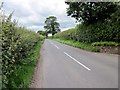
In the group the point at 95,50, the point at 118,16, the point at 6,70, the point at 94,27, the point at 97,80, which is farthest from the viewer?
the point at 94,27

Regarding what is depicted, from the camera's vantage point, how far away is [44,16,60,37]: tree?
15175cm

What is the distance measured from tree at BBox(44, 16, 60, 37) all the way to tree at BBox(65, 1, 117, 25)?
385 ft

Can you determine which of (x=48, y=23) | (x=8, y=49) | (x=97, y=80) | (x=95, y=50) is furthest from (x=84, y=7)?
(x=48, y=23)

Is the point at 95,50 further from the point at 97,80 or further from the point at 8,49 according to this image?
the point at 8,49

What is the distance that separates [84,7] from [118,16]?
26.1 ft

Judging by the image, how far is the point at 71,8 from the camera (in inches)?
1307

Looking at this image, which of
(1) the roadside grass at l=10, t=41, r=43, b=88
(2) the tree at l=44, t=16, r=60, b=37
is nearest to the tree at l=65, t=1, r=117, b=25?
(1) the roadside grass at l=10, t=41, r=43, b=88

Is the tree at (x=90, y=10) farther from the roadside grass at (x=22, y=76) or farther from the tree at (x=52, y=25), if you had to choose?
the tree at (x=52, y=25)

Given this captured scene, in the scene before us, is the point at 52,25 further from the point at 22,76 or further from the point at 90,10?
the point at 22,76

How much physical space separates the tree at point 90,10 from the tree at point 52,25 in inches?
4617

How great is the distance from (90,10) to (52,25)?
121 meters

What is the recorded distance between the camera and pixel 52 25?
152 metres

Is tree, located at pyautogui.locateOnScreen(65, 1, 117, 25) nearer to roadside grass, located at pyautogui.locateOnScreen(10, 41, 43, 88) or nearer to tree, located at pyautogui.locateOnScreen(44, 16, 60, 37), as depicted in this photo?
roadside grass, located at pyautogui.locateOnScreen(10, 41, 43, 88)

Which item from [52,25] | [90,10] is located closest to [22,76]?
[90,10]
